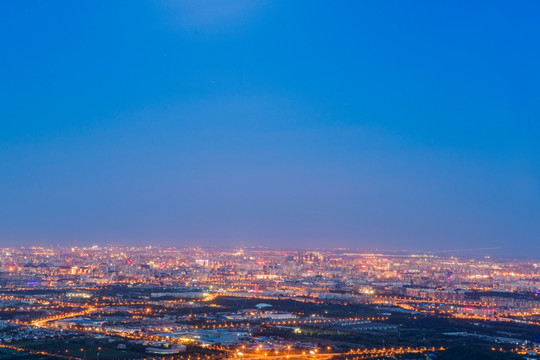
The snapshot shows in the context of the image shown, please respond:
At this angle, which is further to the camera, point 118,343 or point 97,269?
point 97,269

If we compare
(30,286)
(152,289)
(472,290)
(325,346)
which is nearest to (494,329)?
(325,346)

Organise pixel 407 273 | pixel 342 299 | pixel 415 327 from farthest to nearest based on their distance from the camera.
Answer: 1. pixel 407 273
2. pixel 342 299
3. pixel 415 327

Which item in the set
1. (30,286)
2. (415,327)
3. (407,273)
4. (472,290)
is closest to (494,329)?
(415,327)

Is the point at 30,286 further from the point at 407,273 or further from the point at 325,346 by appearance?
the point at 407,273

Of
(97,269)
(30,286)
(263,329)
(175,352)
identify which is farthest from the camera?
(97,269)

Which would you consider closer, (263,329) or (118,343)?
(118,343)

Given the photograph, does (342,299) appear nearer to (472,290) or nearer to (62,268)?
(472,290)
